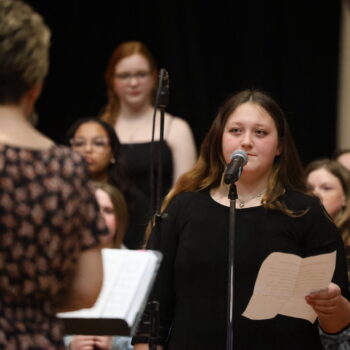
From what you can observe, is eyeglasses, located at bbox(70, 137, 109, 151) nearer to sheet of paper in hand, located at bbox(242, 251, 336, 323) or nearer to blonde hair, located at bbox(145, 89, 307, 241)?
blonde hair, located at bbox(145, 89, 307, 241)

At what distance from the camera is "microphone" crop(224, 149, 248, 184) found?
2.68 meters

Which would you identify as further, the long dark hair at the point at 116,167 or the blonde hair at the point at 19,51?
the long dark hair at the point at 116,167

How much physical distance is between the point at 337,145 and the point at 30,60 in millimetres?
3926

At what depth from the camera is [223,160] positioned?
10.6 ft

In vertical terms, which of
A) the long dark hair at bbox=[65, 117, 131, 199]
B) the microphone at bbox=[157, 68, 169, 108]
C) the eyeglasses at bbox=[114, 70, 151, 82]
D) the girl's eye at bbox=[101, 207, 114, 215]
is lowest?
the girl's eye at bbox=[101, 207, 114, 215]

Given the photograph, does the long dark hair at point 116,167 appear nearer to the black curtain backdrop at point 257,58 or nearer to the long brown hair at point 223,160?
the black curtain backdrop at point 257,58

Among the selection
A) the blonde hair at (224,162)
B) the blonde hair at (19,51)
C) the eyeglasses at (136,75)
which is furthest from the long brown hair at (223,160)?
the eyeglasses at (136,75)

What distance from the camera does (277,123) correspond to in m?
3.25

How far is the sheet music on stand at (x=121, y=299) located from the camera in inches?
Result: 89.3

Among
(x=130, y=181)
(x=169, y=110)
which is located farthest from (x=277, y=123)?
(x=169, y=110)

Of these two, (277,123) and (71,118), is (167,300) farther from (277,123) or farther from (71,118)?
(71,118)

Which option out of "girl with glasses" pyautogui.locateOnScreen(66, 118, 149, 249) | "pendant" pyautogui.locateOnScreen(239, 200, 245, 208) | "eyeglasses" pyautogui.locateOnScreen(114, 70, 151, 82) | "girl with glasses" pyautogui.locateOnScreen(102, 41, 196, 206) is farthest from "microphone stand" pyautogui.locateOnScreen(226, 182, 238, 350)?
"eyeglasses" pyautogui.locateOnScreen(114, 70, 151, 82)

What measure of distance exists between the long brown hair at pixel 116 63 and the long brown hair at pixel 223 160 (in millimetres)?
1616

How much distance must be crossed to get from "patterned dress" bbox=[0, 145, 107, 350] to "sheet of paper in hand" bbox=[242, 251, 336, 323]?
1021mm
